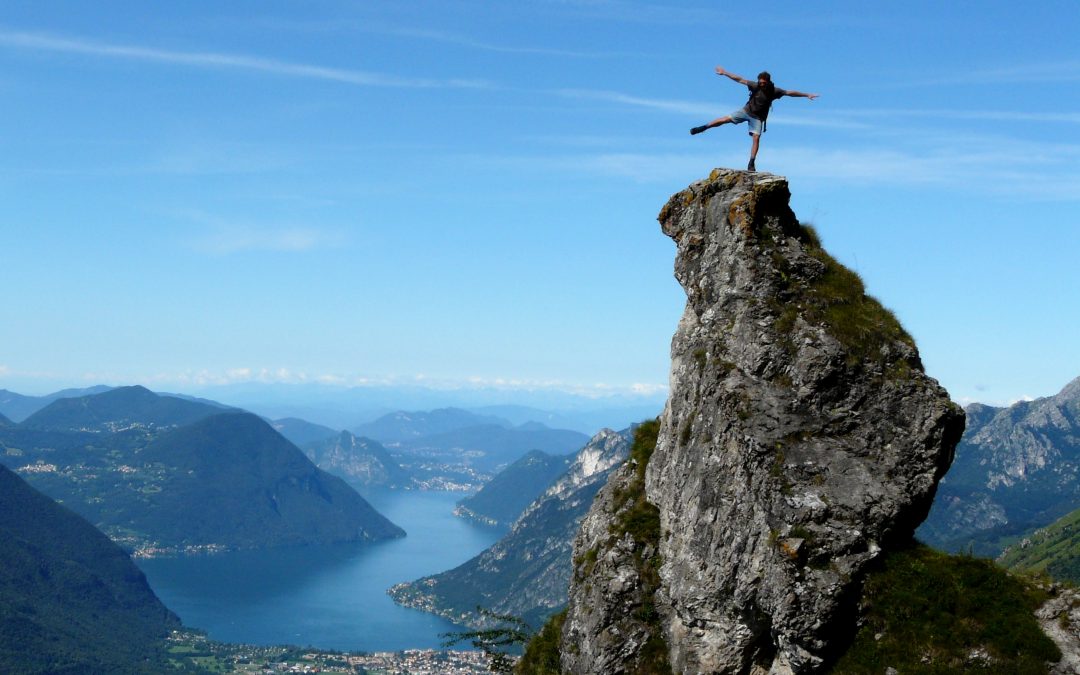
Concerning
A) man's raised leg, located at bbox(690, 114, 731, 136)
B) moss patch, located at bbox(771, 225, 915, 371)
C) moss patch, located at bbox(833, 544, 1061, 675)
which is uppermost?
man's raised leg, located at bbox(690, 114, 731, 136)

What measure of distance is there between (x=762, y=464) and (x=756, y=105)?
35.1ft

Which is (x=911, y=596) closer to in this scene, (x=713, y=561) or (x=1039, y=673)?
(x=1039, y=673)

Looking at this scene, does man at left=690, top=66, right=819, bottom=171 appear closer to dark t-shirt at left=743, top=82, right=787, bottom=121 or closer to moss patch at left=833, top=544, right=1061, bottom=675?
dark t-shirt at left=743, top=82, right=787, bottom=121

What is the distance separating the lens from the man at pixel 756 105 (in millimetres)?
A: 26766

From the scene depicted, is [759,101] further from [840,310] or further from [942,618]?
[942,618]

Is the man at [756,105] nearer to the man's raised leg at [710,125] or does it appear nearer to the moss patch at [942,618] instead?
the man's raised leg at [710,125]

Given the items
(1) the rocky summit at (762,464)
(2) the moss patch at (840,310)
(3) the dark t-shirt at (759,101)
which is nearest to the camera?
(1) the rocky summit at (762,464)

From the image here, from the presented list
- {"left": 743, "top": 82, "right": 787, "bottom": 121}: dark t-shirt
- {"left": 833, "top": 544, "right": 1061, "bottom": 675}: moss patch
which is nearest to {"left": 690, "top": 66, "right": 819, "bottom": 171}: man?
{"left": 743, "top": 82, "right": 787, "bottom": 121}: dark t-shirt

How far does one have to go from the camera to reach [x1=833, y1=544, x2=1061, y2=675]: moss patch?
21.2 m

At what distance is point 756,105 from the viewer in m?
27.3

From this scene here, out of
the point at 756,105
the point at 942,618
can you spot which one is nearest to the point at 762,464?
the point at 942,618

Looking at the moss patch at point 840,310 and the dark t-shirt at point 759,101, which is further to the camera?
the dark t-shirt at point 759,101

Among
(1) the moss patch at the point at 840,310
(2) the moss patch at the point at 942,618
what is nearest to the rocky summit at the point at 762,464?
(1) the moss patch at the point at 840,310

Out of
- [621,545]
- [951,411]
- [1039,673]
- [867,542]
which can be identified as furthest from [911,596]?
[621,545]
